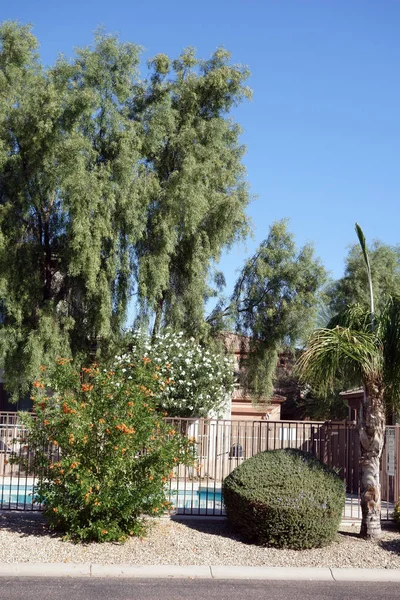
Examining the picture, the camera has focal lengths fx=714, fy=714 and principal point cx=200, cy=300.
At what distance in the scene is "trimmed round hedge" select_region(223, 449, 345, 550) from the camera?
10750 mm

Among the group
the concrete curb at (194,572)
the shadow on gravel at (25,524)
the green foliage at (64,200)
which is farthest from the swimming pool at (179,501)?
the green foliage at (64,200)

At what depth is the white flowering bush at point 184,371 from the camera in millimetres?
23297

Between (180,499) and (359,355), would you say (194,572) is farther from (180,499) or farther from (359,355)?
(180,499)

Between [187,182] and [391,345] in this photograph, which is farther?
[187,182]

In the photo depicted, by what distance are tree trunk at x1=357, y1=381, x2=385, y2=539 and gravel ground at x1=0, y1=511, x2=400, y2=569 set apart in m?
0.30

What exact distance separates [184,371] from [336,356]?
12375mm

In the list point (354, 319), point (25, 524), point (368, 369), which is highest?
point (354, 319)

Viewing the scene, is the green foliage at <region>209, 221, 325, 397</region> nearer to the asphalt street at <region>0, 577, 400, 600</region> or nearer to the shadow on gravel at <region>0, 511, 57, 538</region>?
the shadow on gravel at <region>0, 511, 57, 538</region>

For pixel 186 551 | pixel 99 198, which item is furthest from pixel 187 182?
pixel 186 551

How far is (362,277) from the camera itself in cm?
3491

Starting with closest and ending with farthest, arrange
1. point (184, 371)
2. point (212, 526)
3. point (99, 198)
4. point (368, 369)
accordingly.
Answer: point (368, 369) → point (212, 526) → point (99, 198) → point (184, 371)

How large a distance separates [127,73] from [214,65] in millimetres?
3901

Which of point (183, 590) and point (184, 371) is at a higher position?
point (184, 371)

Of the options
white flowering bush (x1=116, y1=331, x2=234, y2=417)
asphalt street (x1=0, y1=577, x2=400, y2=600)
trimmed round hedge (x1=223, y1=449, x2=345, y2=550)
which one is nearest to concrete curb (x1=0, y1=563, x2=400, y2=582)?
asphalt street (x1=0, y1=577, x2=400, y2=600)
